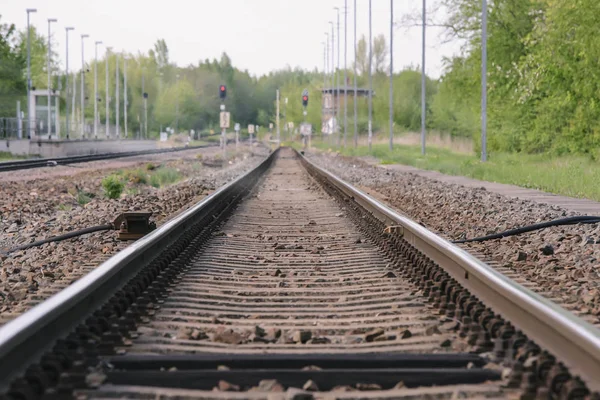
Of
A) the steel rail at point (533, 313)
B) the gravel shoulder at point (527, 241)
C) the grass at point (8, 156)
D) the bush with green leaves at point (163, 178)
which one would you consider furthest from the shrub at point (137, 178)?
the grass at point (8, 156)

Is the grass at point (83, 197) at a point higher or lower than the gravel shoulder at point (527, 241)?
lower

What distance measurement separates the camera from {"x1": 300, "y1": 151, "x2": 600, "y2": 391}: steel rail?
4027mm

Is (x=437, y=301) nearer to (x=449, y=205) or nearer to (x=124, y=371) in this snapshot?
(x=124, y=371)

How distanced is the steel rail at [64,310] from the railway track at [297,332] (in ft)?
0.04

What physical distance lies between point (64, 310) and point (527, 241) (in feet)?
20.6

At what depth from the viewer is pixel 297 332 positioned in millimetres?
5234

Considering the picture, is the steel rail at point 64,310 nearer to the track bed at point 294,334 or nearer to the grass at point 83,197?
the track bed at point 294,334

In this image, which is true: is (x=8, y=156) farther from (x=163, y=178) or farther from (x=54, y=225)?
(x=54, y=225)

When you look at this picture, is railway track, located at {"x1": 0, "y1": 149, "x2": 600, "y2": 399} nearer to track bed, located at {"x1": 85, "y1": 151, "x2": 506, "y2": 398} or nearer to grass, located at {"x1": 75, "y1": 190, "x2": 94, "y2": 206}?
track bed, located at {"x1": 85, "y1": 151, "x2": 506, "y2": 398}

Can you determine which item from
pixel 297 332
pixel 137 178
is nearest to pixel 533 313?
pixel 297 332

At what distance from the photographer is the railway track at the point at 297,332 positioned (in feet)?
13.0

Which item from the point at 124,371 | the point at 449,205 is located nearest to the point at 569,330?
the point at 124,371

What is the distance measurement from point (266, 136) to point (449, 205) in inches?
→ 6089

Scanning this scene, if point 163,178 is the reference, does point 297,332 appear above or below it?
above
